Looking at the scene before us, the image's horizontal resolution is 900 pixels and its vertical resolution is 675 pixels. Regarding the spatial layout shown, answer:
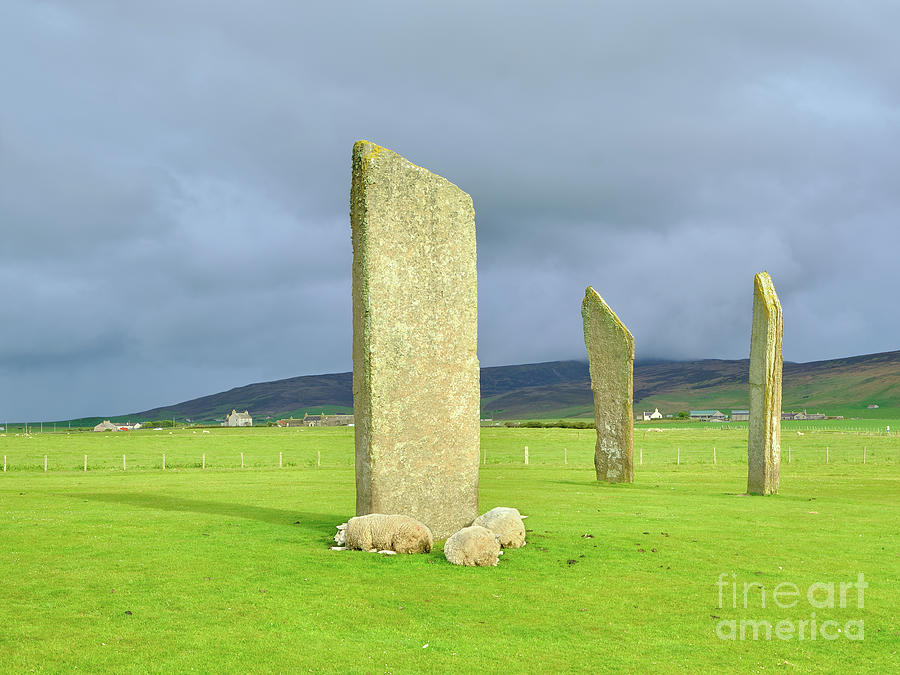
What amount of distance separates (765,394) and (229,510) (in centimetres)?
1493

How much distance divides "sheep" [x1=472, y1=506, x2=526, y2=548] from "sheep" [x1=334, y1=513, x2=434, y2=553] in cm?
110

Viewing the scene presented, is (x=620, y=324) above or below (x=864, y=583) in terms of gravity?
above

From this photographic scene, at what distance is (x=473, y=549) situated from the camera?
1127 cm

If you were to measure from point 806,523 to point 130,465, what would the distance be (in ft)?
114

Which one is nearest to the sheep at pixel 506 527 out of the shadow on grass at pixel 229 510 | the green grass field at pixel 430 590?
the green grass field at pixel 430 590

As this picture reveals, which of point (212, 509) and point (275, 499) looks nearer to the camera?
point (212, 509)

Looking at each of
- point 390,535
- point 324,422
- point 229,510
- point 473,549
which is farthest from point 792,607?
point 324,422

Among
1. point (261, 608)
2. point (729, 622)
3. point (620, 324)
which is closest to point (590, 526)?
point (729, 622)

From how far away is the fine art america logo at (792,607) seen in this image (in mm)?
8102

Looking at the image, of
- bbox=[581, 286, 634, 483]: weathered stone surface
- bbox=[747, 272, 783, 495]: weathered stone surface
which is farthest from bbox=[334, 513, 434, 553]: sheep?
bbox=[581, 286, 634, 483]: weathered stone surface

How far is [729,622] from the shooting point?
333 inches

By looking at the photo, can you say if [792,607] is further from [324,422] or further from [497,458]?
[324,422]

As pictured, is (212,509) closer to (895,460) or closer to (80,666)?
(80,666)

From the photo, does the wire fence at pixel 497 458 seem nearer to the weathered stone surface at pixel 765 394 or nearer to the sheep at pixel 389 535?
the weathered stone surface at pixel 765 394
